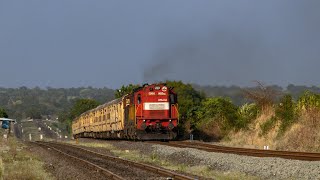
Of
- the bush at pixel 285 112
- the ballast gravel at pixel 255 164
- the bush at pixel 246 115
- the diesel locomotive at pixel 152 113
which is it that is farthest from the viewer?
the bush at pixel 246 115

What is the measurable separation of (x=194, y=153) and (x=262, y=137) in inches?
387

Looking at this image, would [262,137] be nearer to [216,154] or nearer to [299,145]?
[299,145]

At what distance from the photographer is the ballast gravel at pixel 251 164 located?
1427 cm

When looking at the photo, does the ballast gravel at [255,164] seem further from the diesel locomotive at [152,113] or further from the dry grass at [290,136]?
the diesel locomotive at [152,113]

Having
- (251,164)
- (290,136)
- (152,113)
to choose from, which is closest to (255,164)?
(251,164)

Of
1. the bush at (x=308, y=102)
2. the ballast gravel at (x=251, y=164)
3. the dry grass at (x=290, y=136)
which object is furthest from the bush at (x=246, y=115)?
the ballast gravel at (x=251, y=164)

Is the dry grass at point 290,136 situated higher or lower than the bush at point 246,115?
lower

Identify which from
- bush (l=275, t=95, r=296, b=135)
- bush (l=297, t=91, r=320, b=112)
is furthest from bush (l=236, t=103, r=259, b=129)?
bush (l=297, t=91, r=320, b=112)

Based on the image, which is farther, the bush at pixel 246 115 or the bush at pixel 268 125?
the bush at pixel 246 115

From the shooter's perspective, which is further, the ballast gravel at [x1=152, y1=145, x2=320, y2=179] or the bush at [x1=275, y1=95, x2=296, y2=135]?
the bush at [x1=275, y1=95, x2=296, y2=135]

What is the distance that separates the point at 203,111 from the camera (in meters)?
50.8

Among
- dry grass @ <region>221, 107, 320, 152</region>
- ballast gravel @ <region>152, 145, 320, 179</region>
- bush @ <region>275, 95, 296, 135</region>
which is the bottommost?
ballast gravel @ <region>152, 145, 320, 179</region>

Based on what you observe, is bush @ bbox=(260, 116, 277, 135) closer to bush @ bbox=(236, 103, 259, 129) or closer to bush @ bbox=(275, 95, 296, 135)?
bush @ bbox=(275, 95, 296, 135)

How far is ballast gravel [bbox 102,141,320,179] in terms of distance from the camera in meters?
14.3
